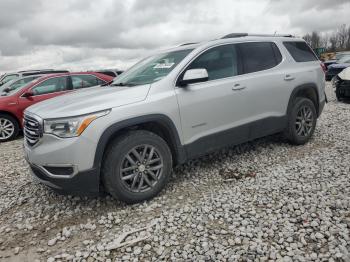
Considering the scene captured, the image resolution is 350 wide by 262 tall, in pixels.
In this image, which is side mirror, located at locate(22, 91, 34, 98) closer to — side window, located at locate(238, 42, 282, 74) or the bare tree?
side window, located at locate(238, 42, 282, 74)

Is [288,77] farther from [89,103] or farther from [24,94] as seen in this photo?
[24,94]

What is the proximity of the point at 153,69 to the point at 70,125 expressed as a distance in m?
1.49

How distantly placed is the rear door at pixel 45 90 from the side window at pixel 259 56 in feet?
18.2

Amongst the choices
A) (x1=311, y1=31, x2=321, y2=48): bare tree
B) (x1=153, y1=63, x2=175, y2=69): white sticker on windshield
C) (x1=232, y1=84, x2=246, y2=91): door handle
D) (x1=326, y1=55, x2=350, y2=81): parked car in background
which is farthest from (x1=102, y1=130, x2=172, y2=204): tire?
(x1=311, y1=31, x2=321, y2=48): bare tree

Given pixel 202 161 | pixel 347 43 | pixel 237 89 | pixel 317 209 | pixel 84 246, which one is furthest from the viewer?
pixel 347 43

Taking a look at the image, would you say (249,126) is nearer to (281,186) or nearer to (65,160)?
(281,186)

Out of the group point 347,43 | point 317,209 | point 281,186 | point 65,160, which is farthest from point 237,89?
point 347,43

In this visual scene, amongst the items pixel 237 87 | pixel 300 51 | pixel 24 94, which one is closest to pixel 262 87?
pixel 237 87

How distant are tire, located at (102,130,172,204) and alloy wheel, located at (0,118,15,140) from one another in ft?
17.8

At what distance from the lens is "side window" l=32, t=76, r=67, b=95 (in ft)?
25.4

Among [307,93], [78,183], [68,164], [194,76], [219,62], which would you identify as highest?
[219,62]

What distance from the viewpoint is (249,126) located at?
4.24 metres

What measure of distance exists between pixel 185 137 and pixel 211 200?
81cm

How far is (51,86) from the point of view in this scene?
26.0 feet
